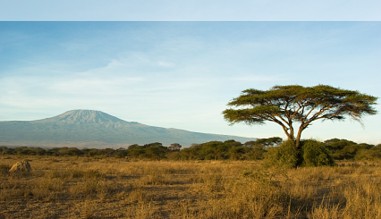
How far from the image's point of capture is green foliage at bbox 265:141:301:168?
2117cm

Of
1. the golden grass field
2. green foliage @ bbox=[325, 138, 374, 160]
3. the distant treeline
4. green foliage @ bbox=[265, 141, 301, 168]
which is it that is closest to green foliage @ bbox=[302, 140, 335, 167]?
green foliage @ bbox=[265, 141, 301, 168]

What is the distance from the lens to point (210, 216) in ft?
24.3

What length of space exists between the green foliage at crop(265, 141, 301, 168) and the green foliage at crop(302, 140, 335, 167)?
1.68ft

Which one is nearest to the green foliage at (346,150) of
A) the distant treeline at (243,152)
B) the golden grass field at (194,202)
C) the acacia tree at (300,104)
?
the distant treeline at (243,152)

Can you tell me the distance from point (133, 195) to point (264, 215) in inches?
145

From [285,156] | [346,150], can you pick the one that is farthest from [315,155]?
[346,150]

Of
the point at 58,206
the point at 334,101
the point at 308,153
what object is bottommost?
the point at 58,206

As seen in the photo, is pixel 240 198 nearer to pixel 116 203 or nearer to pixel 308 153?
pixel 116 203

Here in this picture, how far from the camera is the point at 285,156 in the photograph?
21.3m

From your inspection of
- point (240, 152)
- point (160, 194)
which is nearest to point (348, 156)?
point (240, 152)

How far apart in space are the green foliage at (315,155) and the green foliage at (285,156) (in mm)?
512

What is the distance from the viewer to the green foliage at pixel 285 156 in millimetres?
21170

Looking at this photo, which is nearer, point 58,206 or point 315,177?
point 58,206

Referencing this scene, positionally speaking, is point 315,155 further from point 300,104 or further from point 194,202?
point 194,202
